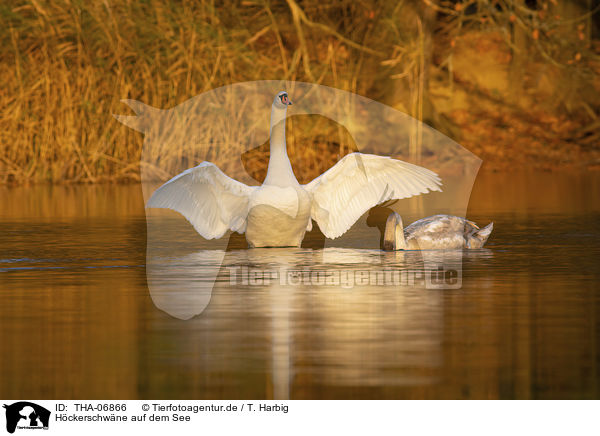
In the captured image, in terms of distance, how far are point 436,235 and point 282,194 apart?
1.49 metres

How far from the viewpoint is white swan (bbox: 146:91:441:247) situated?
10.3m

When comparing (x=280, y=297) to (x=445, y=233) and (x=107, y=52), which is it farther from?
(x=107, y=52)

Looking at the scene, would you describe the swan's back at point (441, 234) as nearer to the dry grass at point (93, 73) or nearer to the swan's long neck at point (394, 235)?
the swan's long neck at point (394, 235)

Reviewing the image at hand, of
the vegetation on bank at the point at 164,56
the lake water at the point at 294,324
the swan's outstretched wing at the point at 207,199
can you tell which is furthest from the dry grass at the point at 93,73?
the swan's outstretched wing at the point at 207,199

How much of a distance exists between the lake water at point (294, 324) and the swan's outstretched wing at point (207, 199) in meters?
0.32

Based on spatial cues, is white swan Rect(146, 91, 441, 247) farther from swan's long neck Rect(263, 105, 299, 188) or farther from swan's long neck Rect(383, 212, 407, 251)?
swan's long neck Rect(383, 212, 407, 251)

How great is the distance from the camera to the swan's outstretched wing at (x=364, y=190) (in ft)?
35.7

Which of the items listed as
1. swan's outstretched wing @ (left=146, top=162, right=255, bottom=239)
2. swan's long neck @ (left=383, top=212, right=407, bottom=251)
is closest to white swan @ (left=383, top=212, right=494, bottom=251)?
swan's long neck @ (left=383, top=212, right=407, bottom=251)

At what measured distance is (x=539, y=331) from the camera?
20.7 ft

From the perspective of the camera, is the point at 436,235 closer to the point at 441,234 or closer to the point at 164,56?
the point at 441,234

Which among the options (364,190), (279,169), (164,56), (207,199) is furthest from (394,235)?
(164,56)

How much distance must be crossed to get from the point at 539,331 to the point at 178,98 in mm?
14935

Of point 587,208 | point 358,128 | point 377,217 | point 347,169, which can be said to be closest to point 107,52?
point 358,128
